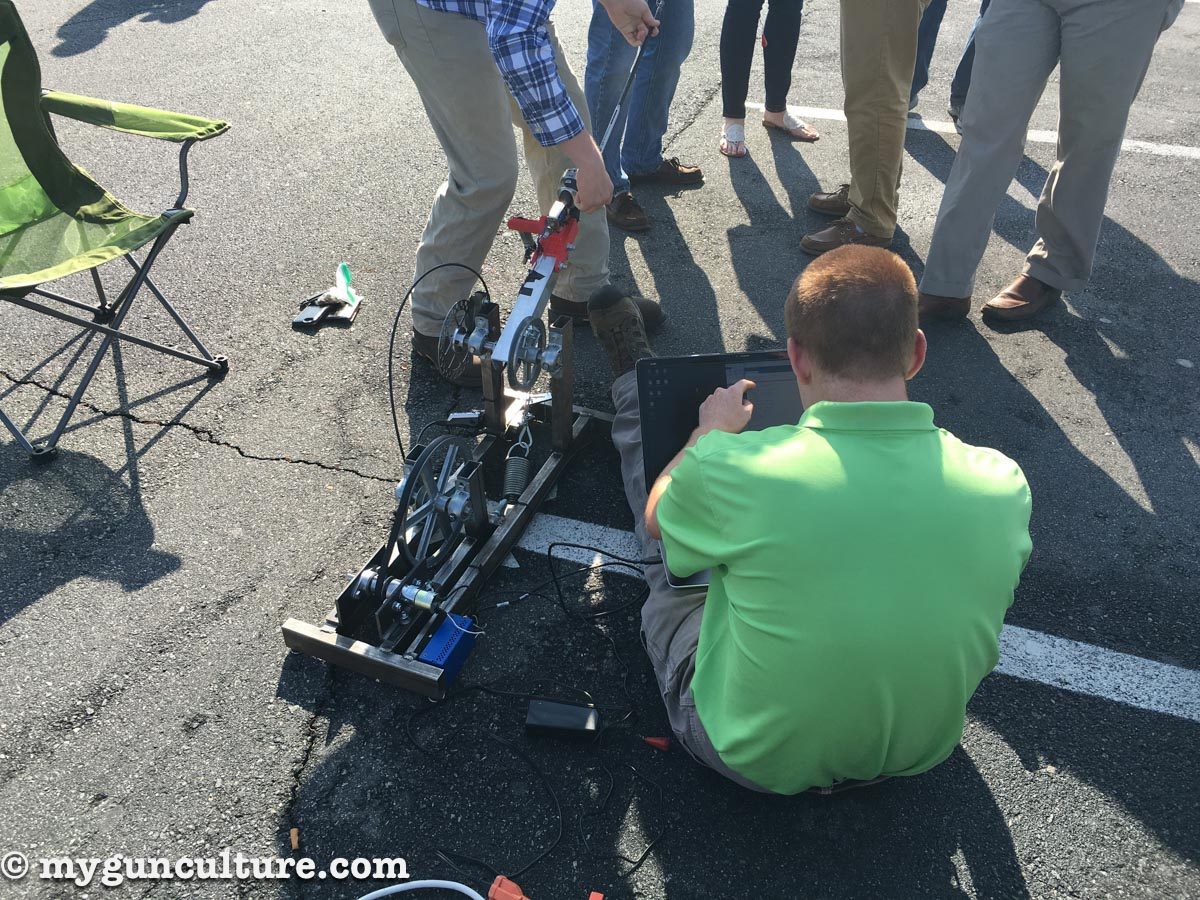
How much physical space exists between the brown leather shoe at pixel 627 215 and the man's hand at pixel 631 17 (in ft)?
4.32

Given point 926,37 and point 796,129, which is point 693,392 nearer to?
point 796,129

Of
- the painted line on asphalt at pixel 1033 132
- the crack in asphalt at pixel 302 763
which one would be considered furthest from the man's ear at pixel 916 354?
the painted line on asphalt at pixel 1033 132

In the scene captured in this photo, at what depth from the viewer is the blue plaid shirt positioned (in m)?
2.32

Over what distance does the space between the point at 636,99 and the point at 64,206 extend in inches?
107

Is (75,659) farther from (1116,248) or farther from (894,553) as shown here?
(1116,248)

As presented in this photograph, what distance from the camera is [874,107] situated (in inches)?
155

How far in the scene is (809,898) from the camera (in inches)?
75.7

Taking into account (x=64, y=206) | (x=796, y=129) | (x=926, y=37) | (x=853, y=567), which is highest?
(x=853, y=567)

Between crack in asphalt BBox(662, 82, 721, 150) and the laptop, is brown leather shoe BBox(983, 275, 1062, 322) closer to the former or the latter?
the laptop

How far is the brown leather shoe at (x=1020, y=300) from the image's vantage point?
3.78 meters

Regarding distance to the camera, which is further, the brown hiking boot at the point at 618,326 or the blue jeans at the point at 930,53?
the blue jeans at the point at 930,53

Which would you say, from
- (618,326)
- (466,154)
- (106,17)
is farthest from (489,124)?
(106,17)

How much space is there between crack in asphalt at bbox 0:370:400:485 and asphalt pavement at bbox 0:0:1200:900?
0.05 feet

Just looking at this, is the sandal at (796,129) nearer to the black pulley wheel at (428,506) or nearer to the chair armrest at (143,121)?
the chair armrest at (143,121)
